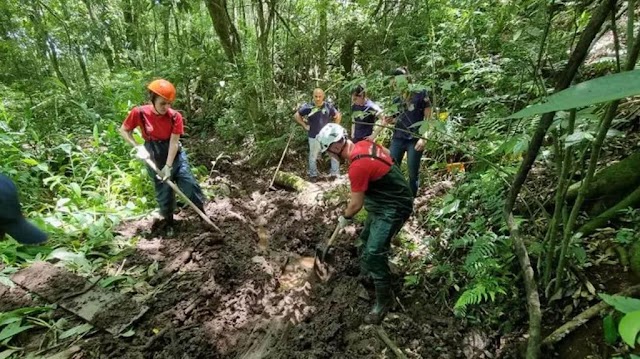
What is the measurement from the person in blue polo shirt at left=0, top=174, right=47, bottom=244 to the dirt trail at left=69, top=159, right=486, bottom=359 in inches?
56.1

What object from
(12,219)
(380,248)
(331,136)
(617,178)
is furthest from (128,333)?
(617,178)

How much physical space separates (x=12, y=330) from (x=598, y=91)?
4.22 meters

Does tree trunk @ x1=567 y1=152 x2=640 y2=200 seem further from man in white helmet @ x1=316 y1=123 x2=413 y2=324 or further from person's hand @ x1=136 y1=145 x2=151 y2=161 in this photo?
person's hand @ x1=136 y1=145 x2=151 y2=161

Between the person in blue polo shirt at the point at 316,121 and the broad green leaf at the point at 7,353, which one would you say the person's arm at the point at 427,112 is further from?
the broad green leaf at the point at 7,353

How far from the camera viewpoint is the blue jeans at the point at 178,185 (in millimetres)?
4863

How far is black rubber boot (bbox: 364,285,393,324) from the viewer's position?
11.3 ft

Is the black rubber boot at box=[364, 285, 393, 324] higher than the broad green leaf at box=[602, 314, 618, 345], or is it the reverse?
the broad green leaf at box=[602, 314, 618, 345]

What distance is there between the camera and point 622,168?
3.12 meters

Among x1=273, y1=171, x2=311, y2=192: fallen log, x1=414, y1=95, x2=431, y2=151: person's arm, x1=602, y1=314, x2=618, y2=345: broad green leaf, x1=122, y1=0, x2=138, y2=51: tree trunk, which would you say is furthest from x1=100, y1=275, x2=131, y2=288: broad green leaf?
x1=122, y1=0, x2=138, y2=51: tree trunk

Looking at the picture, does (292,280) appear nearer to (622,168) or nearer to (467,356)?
(467,356)

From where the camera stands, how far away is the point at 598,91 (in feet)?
1.40

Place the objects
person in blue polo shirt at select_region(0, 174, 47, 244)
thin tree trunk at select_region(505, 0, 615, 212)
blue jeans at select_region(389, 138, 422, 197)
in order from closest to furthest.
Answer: thin tree trunk at select_region(505, 0, 615, 212)
person in blue polo shirt at select_region(0, 174, 47, 244)
blue jeans at select_region(389, 138, 422, 197)

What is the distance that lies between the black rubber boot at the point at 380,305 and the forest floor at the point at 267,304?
0.06m

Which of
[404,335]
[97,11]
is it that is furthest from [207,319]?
[97,11]
